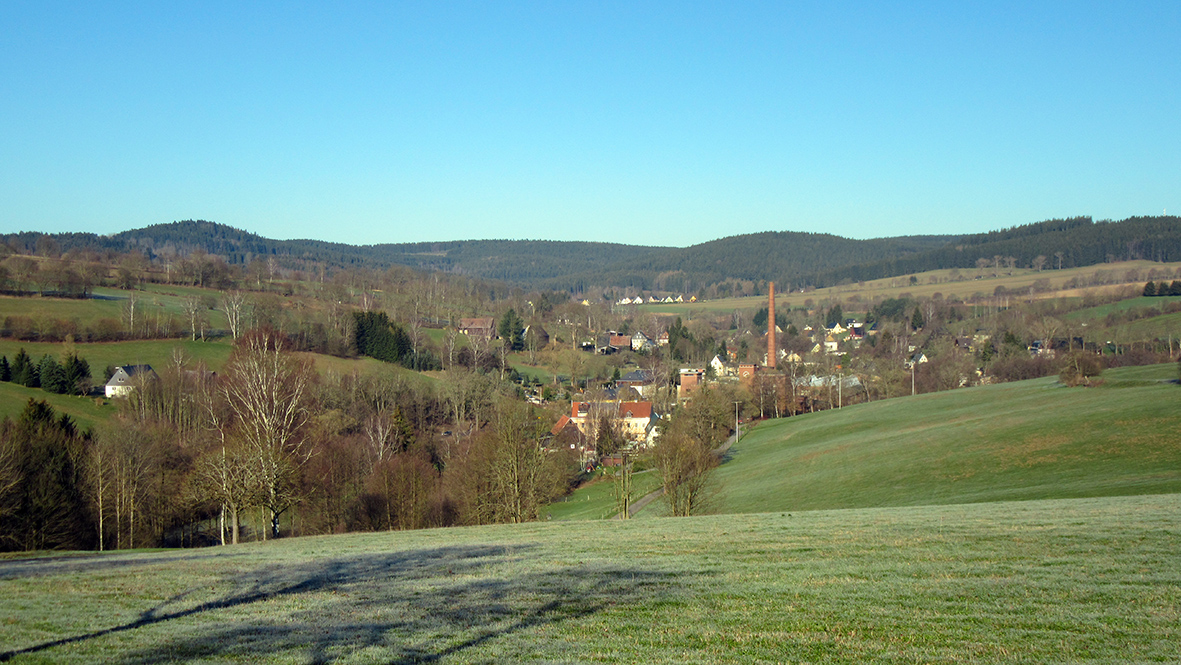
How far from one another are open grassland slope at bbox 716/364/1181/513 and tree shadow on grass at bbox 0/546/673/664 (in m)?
22.8

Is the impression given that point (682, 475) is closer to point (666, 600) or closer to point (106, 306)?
point (666, 600)

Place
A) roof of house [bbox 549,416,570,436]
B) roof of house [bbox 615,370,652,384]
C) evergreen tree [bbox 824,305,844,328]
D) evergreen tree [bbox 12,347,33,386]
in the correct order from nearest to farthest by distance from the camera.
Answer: evergreen tree [bbox 12,347,33,386]
roof of house [bbox 549,416,570,436]
roof of house [bbox 615,370,652,384]
evergreen tree [bbox 824,305,844,328]

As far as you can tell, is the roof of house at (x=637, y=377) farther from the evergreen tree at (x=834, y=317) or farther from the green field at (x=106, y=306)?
the evergreen tree at (x=834, y=317)

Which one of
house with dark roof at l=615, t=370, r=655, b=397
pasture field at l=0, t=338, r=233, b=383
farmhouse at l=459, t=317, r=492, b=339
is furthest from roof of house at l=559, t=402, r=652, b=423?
pasture field at l=0, t=338, r=233, b=383

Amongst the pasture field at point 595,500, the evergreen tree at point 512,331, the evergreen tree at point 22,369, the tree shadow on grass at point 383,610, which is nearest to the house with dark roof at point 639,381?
the evergreen tree at point 512,331

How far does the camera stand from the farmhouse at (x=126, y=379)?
67688 mm

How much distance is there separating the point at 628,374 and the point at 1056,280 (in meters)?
121

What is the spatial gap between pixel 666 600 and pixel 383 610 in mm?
4663

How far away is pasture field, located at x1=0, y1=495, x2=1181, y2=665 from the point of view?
10.2 metres

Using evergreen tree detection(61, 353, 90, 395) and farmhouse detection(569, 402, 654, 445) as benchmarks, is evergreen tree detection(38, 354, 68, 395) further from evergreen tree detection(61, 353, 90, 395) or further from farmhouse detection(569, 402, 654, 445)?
farmhouse detection(569, 402, 654, 445)

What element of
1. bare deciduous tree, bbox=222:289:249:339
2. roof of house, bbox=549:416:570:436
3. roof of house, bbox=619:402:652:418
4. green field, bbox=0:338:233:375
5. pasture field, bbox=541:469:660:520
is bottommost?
pasture field, bbox=541:469:660:520

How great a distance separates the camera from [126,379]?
7256 cm

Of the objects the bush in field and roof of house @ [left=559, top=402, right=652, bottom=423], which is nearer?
the bush in field

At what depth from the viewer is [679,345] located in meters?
144
